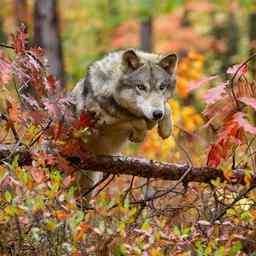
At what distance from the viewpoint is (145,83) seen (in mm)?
6137

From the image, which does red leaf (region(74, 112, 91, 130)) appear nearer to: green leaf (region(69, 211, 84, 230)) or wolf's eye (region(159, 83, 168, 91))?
green leaf (region(69, 211, 84, 230))

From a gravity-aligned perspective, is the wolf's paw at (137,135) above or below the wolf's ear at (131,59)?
below

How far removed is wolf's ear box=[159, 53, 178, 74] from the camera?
638 cm

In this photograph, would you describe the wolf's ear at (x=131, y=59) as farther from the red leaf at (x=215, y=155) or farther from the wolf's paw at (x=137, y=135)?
the red leaf at (x=215, y=155)

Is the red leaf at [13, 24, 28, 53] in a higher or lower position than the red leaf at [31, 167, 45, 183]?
higher

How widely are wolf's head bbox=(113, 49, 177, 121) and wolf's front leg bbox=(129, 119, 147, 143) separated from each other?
7cm

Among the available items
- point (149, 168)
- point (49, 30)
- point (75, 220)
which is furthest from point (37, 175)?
point (49, 30)

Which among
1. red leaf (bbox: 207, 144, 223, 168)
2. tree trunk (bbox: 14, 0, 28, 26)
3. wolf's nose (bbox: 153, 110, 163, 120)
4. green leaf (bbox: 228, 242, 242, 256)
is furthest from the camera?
tree trunk (bbox: 14, 0, 28, 26)

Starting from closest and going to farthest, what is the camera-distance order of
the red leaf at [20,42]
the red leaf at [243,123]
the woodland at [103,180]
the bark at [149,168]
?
the woodland at [103,180], the red leaf at [243,123], the red leaf at [20,42], the bark at [149,168]

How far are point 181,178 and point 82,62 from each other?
18826mm

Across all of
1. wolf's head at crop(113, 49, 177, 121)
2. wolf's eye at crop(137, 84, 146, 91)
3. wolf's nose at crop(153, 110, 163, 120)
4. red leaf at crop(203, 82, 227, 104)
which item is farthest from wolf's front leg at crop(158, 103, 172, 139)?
red leaf at crop(203, 82, 227, 104)

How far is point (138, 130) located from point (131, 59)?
0.69 meters

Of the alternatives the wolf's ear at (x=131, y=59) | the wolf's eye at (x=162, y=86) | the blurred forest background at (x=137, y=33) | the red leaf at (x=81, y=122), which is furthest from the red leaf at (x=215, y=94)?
the blurred forest background at (x=137, y=33)

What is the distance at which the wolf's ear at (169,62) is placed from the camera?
6375 millimetres
